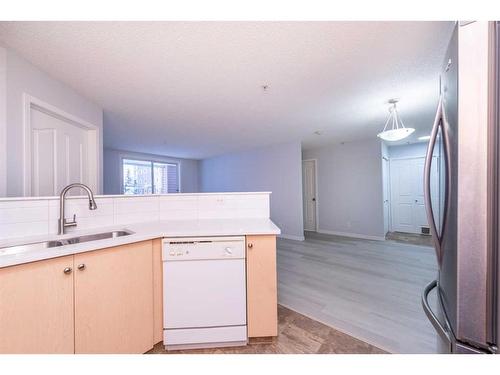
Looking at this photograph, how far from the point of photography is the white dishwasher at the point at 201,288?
128cm

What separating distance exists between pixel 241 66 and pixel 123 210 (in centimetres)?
168

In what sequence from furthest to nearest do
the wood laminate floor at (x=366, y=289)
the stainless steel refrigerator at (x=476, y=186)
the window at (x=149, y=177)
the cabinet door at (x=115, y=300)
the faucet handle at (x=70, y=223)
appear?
the window at (x=149, y=177) → the wood laminate floor at (x=366, y=289) → the faucet handle at (x=70, y=223) → the cabinet door at (x=115, y=300) → the stainless steel refrigerator at (x=476, y=186)

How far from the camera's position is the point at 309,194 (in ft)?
18.0

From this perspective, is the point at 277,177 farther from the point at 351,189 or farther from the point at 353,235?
the point at 353,235

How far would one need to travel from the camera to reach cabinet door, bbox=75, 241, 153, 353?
1.03 meters

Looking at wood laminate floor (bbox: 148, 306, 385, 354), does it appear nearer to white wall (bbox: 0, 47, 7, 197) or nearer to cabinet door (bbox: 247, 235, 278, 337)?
cabinet door (bbox: 247, 235, 278, 337)

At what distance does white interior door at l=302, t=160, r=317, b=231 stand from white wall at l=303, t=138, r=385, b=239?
163mm

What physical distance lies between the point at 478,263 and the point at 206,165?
22.6 feet

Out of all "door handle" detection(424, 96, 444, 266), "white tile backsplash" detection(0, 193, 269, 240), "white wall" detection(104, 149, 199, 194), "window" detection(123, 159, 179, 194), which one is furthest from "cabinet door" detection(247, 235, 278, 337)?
"window" detection(123, 159, 179, 194)

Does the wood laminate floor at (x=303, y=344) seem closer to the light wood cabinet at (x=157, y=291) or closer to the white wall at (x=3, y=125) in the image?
the light wood cabinet at (x=157, y=291)

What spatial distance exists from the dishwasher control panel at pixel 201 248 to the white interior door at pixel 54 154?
143cm

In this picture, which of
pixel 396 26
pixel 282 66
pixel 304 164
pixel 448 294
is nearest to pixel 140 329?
pixel 448 294

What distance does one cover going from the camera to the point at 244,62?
159 centimetres

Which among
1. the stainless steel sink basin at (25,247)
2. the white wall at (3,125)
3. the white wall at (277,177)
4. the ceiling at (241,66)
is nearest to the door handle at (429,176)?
the ceiling at (241,66)
